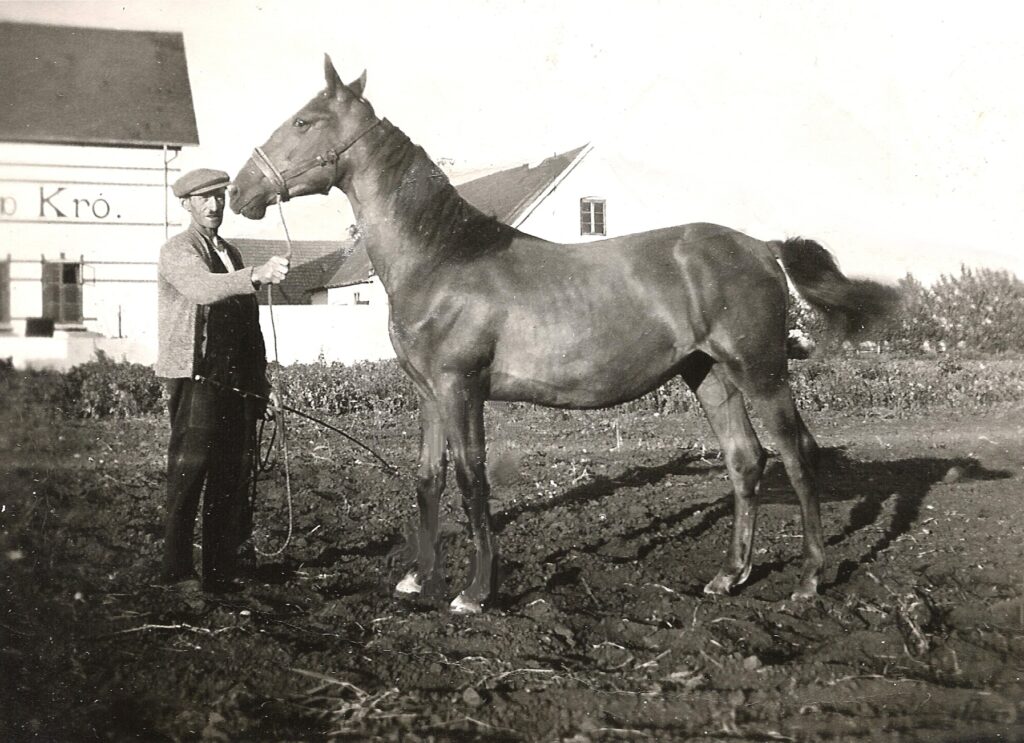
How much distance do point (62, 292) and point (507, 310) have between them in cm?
245

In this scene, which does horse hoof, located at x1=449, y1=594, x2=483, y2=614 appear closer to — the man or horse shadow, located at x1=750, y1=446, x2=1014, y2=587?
the man

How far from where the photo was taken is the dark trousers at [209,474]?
4.56 m

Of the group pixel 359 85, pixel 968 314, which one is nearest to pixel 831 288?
pixel 359 85

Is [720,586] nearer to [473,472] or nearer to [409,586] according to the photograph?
[473,472]

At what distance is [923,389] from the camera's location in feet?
47.3

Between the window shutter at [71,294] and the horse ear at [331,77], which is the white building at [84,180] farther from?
the horse ear at [331,77]

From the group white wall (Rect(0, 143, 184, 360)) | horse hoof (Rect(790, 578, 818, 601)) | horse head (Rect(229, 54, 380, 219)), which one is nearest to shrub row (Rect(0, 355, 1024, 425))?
white wall (Rect(0, 143, 184, 360))

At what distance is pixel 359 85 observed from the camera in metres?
4.58

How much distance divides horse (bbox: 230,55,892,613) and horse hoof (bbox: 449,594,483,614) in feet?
0.06

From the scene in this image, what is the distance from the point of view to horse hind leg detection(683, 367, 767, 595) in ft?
16.5

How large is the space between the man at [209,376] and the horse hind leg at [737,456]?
9.06 feet

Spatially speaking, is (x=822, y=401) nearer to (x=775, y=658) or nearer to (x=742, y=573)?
(x=742, y=573)

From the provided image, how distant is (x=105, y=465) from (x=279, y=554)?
3785 mm

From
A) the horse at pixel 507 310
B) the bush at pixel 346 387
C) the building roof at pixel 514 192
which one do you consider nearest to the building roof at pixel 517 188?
the building roof at pixel 514 192
